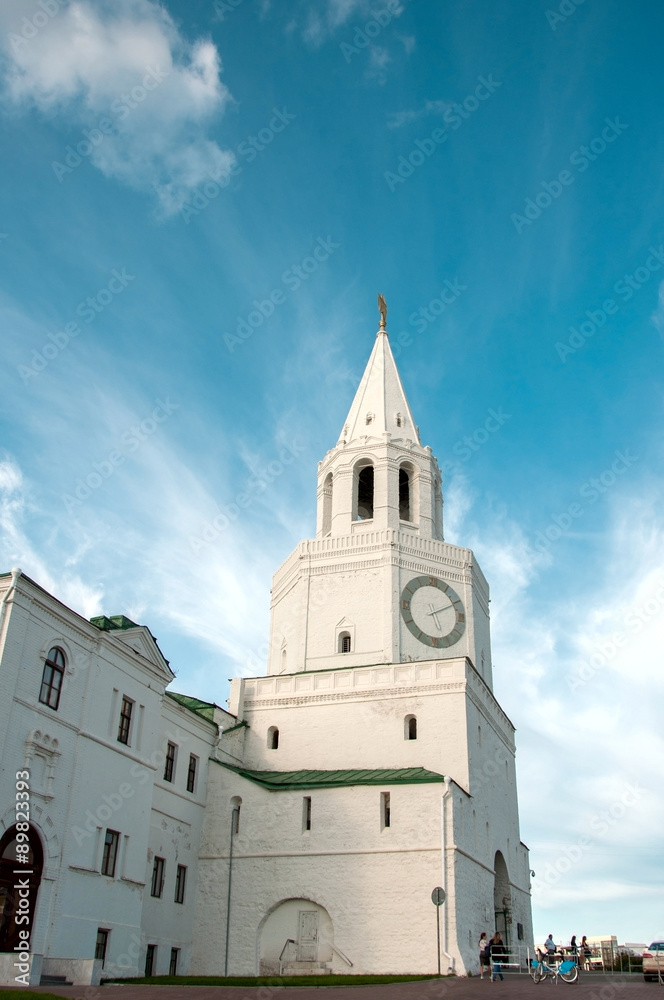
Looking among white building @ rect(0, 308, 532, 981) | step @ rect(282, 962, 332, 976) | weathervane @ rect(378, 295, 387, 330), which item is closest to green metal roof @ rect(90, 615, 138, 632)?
white building @ rect(0, 308, 532, 981)

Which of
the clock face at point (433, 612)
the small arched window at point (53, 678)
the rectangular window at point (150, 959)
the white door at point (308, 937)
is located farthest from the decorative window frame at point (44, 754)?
the clock face at point (433, 612)

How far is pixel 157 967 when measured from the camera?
32.0 meters

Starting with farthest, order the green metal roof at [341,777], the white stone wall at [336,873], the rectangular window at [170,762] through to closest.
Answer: the rectangular window at [170,762]
the green metal roof at [341,777]
the white stone wall at [336,873]

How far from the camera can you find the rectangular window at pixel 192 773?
120 feet

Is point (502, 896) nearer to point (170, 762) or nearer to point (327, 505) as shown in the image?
point (170, 762)

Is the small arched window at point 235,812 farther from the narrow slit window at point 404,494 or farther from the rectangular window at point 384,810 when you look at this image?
the narrow slit window at point 404,494

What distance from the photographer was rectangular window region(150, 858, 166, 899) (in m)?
32.8

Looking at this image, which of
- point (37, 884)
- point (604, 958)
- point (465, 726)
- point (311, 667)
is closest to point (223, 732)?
point (311, 667)

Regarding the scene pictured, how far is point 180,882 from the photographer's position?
34594 mm

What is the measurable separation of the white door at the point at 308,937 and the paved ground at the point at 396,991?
23.0 ft

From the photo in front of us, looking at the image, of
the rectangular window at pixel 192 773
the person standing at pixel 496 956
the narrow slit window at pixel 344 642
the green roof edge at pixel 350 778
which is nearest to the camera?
the person standing at pixel 496 956

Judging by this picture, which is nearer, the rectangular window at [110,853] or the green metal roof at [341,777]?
the rectangular window at [110,853]

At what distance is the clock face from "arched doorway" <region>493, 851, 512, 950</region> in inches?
388

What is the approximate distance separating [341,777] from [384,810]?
277cm
